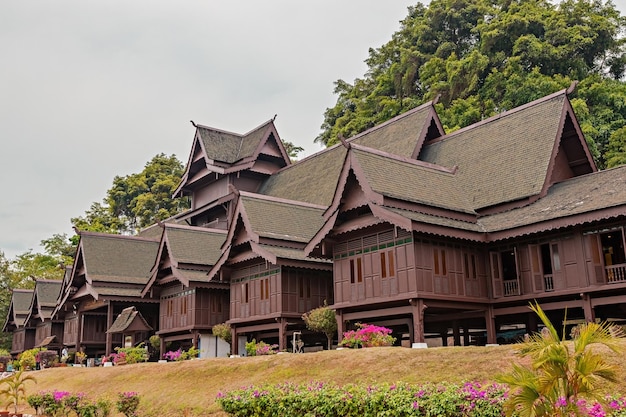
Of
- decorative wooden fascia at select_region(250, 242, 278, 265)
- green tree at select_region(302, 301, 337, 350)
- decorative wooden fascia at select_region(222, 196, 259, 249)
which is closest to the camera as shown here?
green tree at select_region(302, 301, 337, 350)

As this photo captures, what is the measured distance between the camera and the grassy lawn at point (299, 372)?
1534cm

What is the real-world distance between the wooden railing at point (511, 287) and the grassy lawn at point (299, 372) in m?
6.17

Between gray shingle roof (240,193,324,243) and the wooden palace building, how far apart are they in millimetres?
67

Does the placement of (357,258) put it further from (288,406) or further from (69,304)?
(69,304)

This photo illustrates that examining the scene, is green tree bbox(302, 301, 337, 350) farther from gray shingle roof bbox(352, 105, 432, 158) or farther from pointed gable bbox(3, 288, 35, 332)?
pointed gable bbox(3, 288, 35, 332)

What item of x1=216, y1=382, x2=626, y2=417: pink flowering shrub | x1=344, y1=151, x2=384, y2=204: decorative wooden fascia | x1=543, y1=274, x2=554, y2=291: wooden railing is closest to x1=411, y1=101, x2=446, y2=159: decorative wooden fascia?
x1=344, y1=151, x2=384, y2=204: decorative wooden fascia

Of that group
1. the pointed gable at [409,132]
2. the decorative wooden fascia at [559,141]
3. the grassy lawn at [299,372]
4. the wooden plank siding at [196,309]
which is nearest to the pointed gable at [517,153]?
the decorative wooden fascia at [559,141]

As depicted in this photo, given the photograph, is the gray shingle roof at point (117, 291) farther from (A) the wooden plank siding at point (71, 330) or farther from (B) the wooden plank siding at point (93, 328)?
(A) the wooden plank siding at point (71, 330)

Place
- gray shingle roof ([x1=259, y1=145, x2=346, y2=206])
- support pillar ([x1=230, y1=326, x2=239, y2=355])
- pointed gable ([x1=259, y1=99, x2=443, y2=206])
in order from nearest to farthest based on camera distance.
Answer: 1. support pillar ([x1=230, y1=326, x2=239, y2=355])
2. pointed gable ([x1=259, y1=99, x2=443, y2=206])
3. gray shingle roof ([x1=259, y1=145, x2=346, y2=206])

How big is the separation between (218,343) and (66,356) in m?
12.6

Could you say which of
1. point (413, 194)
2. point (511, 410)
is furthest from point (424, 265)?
point (511, 410)

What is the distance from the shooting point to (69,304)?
1679 inches

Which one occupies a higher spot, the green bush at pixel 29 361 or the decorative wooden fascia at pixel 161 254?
the decorative wooden fascia at pixel 161 254

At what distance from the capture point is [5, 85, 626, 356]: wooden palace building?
21750mm
